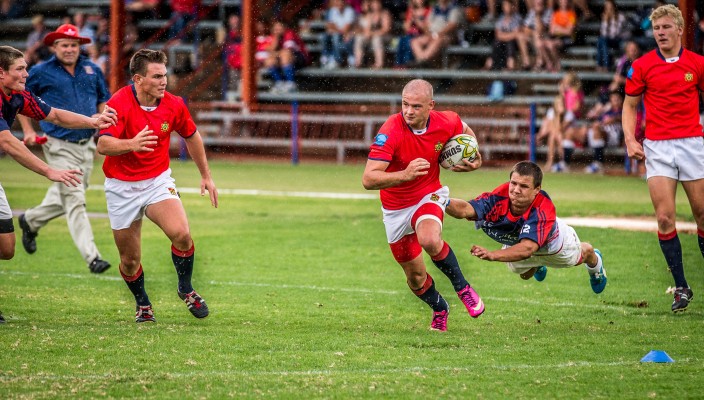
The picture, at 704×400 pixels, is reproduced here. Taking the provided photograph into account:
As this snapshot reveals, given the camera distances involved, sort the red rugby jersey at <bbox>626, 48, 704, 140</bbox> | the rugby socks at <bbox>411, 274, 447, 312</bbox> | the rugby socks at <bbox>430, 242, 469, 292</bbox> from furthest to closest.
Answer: the red rugby jersey at <bbox>626, 48, 704, 140</bbox>
the rugby socks at <bbox>411, 274, 447, 312</bbox>
the rugby socks at <bbox>430, 242, 469, 292</bbox>

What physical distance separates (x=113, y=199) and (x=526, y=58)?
1895 centimetres

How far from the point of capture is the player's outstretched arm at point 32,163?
8391 mm

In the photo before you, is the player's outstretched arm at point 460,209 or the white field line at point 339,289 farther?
A: the white field line at point 339,289

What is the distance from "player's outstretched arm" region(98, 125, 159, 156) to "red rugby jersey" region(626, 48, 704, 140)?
14.4ft

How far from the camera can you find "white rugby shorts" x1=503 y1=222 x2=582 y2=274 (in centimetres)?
906

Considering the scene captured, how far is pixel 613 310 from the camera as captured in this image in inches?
378

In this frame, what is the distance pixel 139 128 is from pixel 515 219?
319 cm

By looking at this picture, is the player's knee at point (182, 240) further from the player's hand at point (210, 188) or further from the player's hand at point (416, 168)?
the player's hand at point (416, 168)

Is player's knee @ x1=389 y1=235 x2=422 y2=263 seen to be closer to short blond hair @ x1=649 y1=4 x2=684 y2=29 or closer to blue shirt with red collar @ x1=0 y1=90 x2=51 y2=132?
short blond hair @ x1=649 y1=4 x2=684 y2=29

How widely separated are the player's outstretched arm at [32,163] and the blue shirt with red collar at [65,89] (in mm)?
3421

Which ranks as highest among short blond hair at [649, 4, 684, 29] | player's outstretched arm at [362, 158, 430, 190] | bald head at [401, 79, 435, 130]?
short blond hair at [649, 4, 684, 29]

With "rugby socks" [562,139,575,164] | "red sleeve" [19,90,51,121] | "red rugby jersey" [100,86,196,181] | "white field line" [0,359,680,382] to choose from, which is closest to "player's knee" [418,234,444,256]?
"white field line" [0,359,680,382]

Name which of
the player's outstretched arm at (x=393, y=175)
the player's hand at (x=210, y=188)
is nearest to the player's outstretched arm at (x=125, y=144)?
the player's hand at (x=210, y=188)

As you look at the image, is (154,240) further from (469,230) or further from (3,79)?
(3,79)
